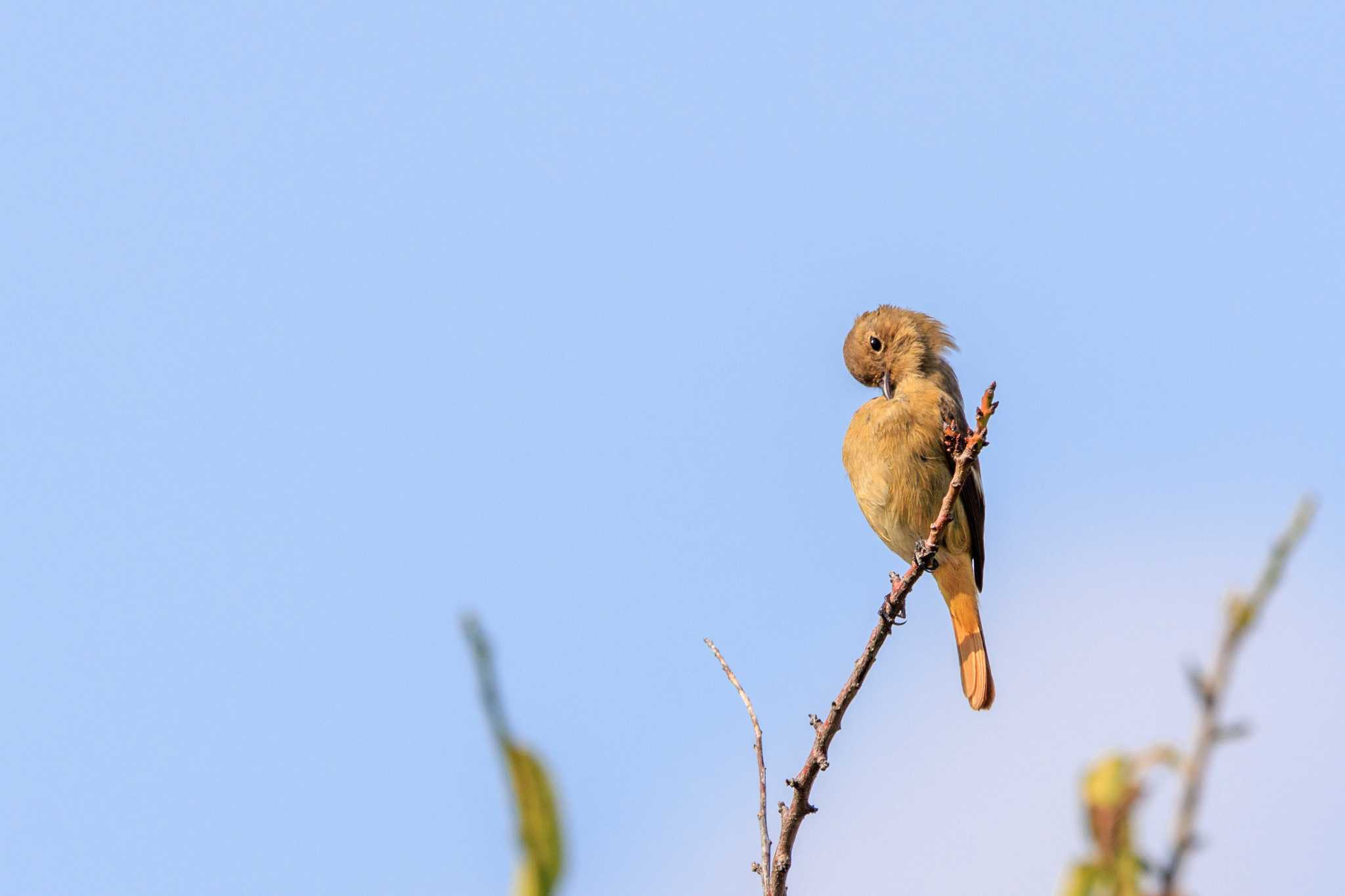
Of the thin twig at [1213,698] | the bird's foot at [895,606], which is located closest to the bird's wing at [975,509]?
the bird's foot at [895,606]

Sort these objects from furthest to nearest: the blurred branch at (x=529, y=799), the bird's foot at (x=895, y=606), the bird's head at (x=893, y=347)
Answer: the bird's head at (x=893, y=347) → the bird's foot at (x=895, y=606) → the blurred branch at (x=529, y=799)

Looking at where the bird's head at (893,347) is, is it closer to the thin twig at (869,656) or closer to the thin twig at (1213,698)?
the thin twig at (869,656)

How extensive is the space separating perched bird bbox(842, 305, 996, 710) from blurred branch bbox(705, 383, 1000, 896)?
6.04 ft

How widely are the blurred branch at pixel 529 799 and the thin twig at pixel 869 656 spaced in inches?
90.3

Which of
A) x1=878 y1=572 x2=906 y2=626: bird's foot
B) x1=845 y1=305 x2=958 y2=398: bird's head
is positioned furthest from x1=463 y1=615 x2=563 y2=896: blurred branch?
x1=845 y1=305 x2=958 y2=398: bird's head

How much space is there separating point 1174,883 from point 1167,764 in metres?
0.12

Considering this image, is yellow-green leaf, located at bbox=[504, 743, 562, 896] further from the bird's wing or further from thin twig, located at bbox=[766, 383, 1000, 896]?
the bird's wing

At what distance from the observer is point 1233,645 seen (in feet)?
3.20

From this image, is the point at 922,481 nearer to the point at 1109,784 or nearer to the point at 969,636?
the point at 969,636

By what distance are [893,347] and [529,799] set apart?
8.73 meters

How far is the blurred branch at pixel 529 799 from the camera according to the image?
745 mm

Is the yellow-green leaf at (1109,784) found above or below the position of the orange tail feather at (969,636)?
below

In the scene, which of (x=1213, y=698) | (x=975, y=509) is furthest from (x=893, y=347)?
(x=1213, y=698)

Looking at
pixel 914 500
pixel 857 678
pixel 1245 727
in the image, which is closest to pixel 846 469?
pixel 914 500
